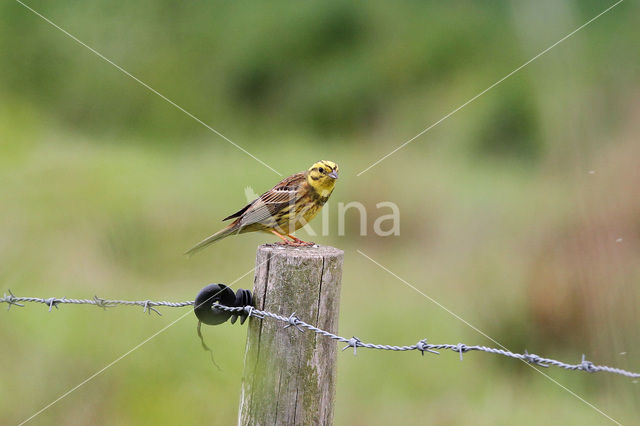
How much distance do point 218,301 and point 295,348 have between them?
1.31ft

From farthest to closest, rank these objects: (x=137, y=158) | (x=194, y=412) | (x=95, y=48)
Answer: (x=95, y=48)
(x=137, y=158)
(x=194, y=412)

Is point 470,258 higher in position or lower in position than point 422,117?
lower

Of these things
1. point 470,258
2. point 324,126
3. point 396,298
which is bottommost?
point 396,298

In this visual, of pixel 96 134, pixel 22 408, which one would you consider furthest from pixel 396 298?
pixel 96 134

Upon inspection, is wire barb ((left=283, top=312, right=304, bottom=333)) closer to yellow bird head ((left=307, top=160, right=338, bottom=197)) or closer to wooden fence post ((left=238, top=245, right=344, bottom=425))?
wooden fence post ((left=238, top=245, right=344, bottom=425))

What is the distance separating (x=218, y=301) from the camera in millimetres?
2627

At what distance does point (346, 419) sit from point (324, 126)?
7.58 meters

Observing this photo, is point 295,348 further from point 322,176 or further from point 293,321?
point 322,176

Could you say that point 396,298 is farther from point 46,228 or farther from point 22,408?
point 46,228

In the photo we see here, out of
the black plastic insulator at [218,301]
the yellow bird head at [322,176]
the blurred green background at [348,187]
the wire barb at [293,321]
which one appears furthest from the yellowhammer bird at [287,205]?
the wire barb at [293,321]

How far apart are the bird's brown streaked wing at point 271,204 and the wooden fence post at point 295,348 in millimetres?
1241

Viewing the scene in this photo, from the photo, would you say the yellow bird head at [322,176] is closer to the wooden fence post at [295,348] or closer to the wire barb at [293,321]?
the wooden fence post at [295,348]

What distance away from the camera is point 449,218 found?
732 centimetres

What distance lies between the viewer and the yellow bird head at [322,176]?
381 centimetres
